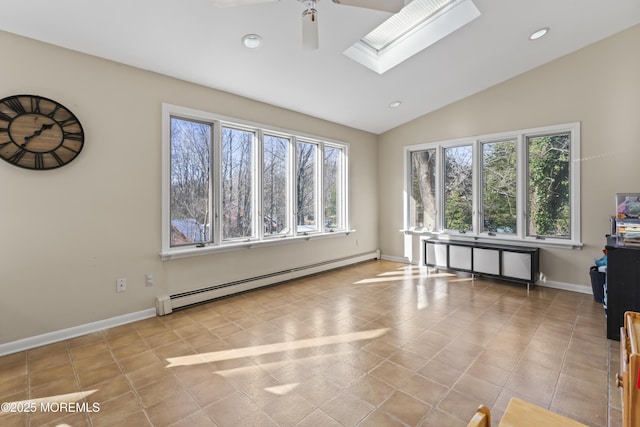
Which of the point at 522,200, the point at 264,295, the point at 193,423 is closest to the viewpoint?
the point at 193,423

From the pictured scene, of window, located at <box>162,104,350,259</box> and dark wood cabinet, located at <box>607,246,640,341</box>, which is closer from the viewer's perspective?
dark wood cabinet, located at <box>607,246,640,341</box>

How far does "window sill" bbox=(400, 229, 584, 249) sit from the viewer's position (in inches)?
168

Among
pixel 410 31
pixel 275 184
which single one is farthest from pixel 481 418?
pixel 275 184

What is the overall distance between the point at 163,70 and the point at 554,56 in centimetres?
509

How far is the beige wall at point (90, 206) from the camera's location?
2643mm

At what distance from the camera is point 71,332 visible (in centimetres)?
290

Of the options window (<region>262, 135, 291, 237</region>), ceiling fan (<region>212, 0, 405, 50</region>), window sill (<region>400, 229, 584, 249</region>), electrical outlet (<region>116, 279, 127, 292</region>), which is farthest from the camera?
window (<region>262, 135, 291, 237</region>)

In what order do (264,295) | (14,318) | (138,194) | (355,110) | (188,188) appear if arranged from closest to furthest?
(14,318) < (138,194) < (188,188) < (264,295) < (355,110)

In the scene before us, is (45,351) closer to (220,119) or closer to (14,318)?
(14,318)

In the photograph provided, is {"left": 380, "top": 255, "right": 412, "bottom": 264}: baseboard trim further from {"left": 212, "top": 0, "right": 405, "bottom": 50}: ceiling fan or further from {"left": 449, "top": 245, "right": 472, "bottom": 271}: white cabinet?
{"left": 212, "top": 0, "right": 405, "bottom": 50}: ceiling fan

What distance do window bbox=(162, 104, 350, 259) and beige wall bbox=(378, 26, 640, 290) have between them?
2791mm

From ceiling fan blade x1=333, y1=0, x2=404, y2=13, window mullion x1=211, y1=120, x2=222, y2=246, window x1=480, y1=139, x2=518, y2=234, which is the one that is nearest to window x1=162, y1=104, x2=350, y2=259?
window mullion x1=211, y1=120, x2=222, y2=246

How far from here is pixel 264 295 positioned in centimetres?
416

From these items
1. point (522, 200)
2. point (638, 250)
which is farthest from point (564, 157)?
point (638, 250)
